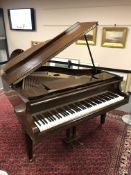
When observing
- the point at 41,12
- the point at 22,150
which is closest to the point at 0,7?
the point at 41,12

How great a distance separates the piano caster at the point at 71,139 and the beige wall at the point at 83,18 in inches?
84.3

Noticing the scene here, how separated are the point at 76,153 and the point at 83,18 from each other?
118 inches

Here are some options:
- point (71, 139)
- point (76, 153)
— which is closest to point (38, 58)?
point (71, 139)

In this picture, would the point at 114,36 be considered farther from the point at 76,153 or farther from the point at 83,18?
the point at 76,153

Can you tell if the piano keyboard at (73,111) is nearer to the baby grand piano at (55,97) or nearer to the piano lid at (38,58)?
the baby grand piano at (55,97)

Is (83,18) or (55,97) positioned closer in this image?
(55,97)

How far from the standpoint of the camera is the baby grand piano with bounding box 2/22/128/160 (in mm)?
1415

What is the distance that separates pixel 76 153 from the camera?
1.99 meters

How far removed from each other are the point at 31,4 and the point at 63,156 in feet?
13.2

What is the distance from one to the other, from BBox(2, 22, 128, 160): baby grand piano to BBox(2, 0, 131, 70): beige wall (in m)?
1.67

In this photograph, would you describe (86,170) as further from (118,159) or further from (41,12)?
(41,12)

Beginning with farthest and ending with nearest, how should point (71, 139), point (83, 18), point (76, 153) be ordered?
point (83, 18), point (71, 139), point (76, 153)

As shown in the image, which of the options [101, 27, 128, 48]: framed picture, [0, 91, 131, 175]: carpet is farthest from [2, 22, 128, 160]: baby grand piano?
[101, 27, 128, 48]: framed picture

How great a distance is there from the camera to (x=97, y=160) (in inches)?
74.4
